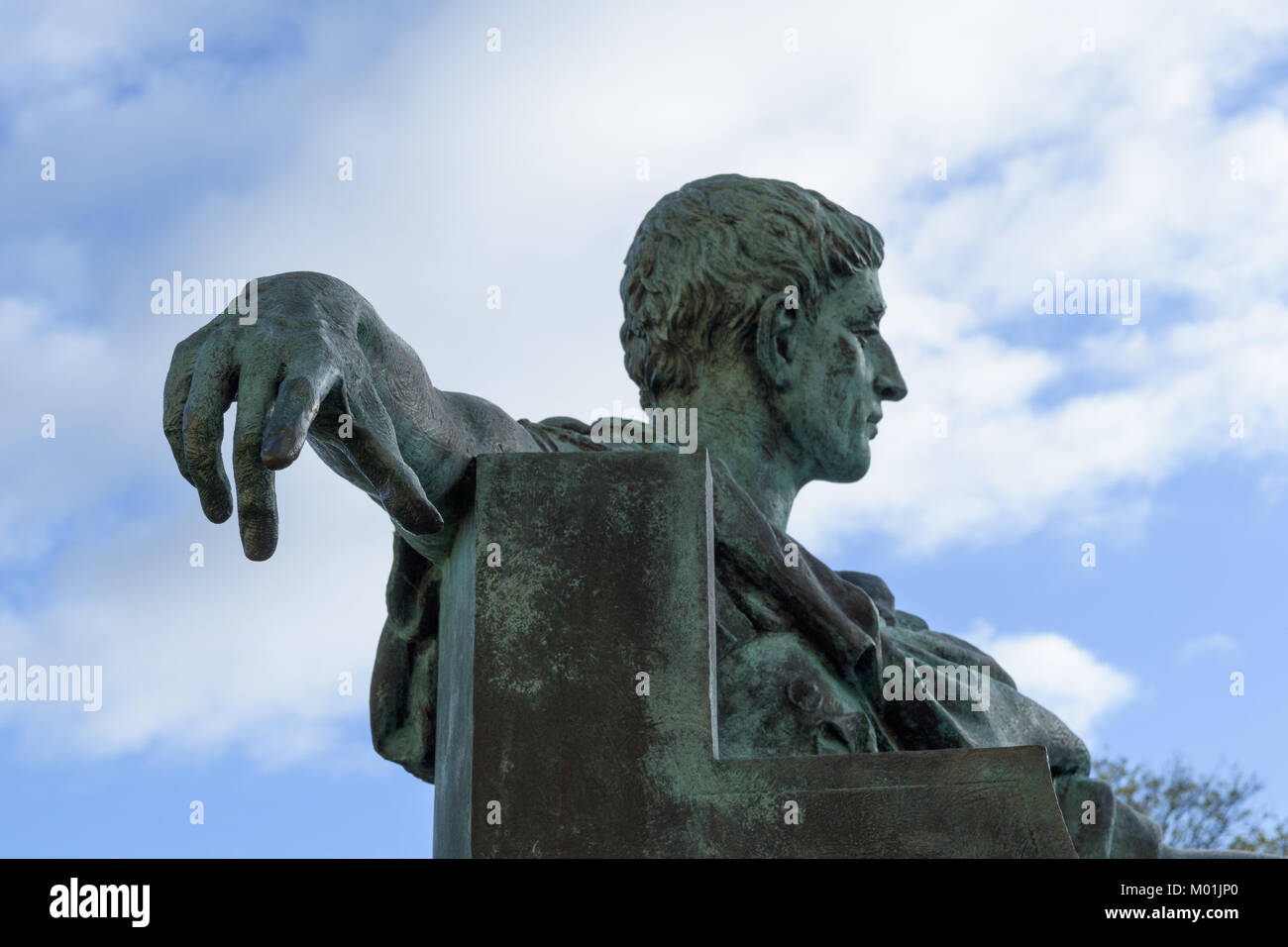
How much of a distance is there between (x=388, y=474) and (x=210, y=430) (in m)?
0.50

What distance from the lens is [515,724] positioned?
5547 mm

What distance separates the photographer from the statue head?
7305 millimetres

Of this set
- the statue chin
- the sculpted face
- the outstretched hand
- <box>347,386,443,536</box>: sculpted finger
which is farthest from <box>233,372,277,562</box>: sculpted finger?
the statue chin

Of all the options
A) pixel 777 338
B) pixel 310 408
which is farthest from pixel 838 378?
pixel 310 408

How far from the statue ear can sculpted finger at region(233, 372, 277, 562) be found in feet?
8.09

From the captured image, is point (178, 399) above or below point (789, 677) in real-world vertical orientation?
above

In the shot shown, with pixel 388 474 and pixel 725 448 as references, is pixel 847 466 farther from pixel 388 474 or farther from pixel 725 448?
pixel 388 474

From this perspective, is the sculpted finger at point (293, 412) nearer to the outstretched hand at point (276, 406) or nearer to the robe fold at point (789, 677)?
the outstretched hand at point (276, 406)

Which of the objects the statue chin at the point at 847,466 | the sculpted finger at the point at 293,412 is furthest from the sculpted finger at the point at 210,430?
the statue chin at the point at 847,466

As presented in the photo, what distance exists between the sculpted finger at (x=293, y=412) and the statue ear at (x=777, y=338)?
2.31 metres

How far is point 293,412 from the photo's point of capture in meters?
5.05

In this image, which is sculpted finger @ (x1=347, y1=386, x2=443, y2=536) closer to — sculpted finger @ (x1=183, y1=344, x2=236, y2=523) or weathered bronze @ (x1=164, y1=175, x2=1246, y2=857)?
weathered bronze @ (x1=164, y1=175, x2=1246, y2=857)

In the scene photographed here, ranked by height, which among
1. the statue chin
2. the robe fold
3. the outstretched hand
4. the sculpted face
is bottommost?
the robe fold

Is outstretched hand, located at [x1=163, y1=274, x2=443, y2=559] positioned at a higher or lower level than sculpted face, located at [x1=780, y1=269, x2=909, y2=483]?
lower
